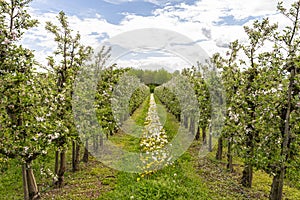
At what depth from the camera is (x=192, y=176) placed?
1250cm

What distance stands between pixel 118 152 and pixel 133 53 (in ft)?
21.6

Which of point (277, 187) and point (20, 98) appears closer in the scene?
point (20, 98)

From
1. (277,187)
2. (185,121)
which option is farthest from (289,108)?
(185,121)

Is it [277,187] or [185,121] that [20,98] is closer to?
[277,187]

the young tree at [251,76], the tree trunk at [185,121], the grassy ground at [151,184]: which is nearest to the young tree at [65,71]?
the grassy ground at [151,184]

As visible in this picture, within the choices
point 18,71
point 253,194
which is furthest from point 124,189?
point 18,71

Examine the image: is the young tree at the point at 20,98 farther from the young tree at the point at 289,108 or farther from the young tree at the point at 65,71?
the young tree at the point at 289,108

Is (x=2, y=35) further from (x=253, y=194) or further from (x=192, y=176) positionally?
(x=253, y=194)

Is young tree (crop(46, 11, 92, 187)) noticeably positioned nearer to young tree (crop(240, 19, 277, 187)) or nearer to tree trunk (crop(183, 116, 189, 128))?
young tree (crop(240, 19, 277, 187))

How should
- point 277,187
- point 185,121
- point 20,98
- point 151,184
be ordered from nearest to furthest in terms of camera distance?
point 20,98, point 277,187, point 151,184, point 185,121

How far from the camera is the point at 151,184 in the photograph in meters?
10.7

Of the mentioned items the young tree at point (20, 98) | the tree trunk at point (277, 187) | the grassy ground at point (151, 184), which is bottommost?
the grassy ground at point (151, 184)

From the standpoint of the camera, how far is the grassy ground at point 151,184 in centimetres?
1024

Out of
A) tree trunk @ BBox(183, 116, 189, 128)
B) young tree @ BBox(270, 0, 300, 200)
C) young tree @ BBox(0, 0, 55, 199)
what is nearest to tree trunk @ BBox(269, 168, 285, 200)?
young tree @ BBox(270, 0, 300, 200)
